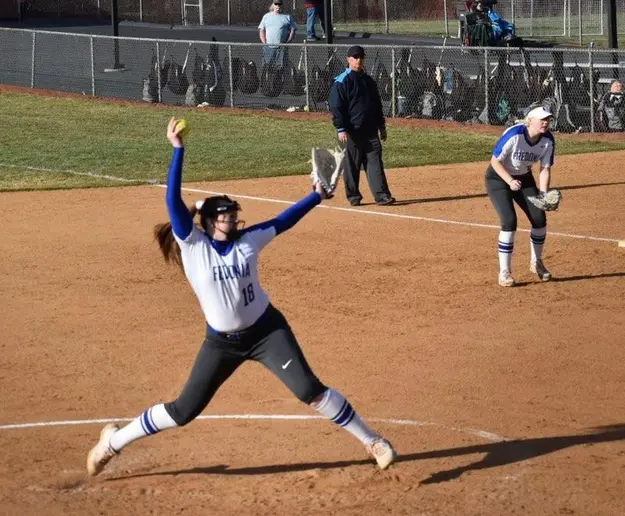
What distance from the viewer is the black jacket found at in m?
18.6

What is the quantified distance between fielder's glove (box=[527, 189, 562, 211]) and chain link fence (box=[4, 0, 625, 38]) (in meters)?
30.4

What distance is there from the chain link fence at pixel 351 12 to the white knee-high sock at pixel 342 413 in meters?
36.4

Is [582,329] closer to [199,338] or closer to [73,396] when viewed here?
[199,338]

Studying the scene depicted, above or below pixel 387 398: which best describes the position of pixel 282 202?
above

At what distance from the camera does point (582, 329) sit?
40.7ft

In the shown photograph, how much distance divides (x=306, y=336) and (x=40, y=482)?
414 centimetres

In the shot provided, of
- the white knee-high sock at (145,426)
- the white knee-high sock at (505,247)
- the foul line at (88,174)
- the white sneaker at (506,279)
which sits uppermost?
the foul line at (88,174)

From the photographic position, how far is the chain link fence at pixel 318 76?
1024 inches

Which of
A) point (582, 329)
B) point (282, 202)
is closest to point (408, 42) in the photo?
point (282, 202)

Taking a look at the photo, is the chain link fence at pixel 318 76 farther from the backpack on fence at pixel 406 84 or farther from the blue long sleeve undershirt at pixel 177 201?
the blue long sleeve undershirt at pixel 177 201

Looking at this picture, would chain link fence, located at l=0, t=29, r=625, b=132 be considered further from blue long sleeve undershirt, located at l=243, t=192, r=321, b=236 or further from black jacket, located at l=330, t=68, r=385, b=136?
blue long sleeve undershirt, located at l=243, t=192, r=321, b=236

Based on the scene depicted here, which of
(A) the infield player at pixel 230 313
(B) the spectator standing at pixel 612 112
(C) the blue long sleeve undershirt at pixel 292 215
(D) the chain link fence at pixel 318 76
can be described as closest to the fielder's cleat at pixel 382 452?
(A) the infield player at pixel 230 313

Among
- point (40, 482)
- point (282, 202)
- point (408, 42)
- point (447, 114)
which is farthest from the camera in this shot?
point (408, 42)

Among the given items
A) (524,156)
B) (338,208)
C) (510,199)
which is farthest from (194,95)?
(524,156)
